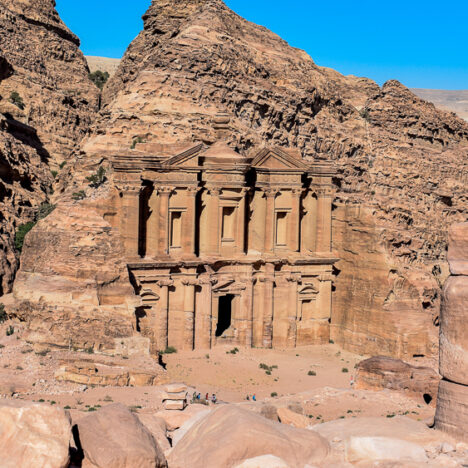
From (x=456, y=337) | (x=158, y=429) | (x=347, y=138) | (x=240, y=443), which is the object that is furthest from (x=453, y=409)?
(x=347, y=138)

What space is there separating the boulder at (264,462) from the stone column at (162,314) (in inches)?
1008

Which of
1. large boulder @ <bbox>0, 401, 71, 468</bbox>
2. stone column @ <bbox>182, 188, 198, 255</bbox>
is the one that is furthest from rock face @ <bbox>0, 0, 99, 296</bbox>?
large boulder @ <bbox>0, 401, 71, 468</bbox>

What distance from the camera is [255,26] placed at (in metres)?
56.8

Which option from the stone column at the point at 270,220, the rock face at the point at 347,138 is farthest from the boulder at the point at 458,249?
the stone column at the point at 270,220

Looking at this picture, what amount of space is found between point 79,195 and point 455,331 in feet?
88.5

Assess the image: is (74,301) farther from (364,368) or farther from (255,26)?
(255,26)

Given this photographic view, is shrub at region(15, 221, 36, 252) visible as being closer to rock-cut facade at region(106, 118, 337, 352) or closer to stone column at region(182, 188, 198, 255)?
rock-cut facade at region(106, 118, 337, 352)

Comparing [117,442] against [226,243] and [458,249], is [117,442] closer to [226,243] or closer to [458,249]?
[458,249]

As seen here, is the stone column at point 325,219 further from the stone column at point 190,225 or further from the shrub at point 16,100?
the shrub at point 16,100

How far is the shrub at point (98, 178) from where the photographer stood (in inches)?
1539

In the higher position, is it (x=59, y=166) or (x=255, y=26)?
(x=255, y=26)

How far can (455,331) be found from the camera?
45.8 feet

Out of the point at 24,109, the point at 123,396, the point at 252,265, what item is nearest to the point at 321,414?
the point at 123,396

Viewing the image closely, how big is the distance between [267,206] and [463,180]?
62.0 feet
